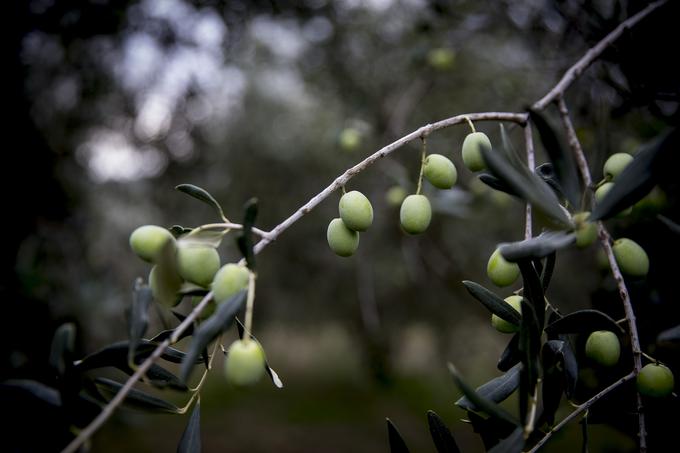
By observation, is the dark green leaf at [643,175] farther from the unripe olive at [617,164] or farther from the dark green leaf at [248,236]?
the dark green leaf at [248,236]

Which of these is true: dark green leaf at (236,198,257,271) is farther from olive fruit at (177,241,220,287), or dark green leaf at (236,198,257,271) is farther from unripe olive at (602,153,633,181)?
unripe olive at (602,153,633,181)

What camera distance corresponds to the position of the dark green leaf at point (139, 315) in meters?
0.67

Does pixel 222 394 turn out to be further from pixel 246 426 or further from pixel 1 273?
pixel 1 273

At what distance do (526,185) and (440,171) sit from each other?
8.1 inches

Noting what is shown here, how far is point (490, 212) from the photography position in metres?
3.39

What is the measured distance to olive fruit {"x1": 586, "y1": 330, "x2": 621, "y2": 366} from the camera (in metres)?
0.84

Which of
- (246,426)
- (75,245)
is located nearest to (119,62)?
(75,245)

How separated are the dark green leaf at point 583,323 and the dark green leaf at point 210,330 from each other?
20.9 inches

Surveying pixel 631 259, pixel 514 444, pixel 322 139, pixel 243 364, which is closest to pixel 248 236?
pixel 243 364

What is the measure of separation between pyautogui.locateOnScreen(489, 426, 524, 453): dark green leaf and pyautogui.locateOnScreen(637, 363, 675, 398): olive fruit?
0.22 m

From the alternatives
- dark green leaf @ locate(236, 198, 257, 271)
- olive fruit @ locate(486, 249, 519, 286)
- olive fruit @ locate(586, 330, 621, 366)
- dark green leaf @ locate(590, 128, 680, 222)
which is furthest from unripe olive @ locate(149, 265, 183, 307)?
olive fruit @ locate(586, 330, 621, 366)

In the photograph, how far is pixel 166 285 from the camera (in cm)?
→ 69

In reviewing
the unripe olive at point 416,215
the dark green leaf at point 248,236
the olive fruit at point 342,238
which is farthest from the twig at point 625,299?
the dark green leaf at point 248,236

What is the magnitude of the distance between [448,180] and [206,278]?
453mm
